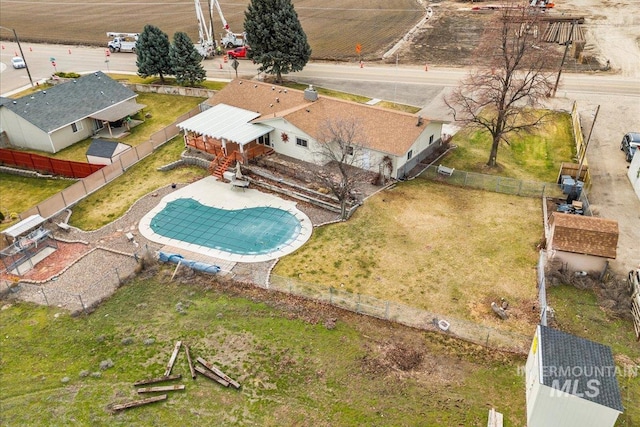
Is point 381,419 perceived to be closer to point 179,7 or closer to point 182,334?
point 182,334

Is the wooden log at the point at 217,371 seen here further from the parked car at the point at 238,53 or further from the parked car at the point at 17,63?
the parked car at the point at 17,63

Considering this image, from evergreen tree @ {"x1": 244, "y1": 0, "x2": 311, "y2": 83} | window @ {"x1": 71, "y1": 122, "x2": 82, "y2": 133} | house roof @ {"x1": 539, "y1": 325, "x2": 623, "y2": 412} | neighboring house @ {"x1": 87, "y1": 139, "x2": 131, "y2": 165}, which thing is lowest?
house roof @ {"x1": 539, "y1": 325, "x2": 623, "y2": 412}

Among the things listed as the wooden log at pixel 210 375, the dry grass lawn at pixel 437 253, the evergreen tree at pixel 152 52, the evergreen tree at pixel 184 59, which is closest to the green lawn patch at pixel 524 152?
the dry grass lawn at pixel 437 253

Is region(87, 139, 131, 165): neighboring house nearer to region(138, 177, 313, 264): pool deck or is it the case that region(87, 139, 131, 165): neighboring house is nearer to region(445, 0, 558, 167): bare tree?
region(138, 177, 313, 264): pool deck

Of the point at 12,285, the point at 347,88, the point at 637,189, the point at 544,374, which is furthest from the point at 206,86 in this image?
the point at 544,374

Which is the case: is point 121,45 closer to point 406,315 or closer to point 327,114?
point 327,114

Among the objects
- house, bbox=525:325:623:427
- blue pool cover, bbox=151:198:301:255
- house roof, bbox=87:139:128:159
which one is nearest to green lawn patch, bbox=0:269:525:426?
house, bbox=525:325:623:427

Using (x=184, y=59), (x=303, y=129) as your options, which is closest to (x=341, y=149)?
(x=303, y=129)
